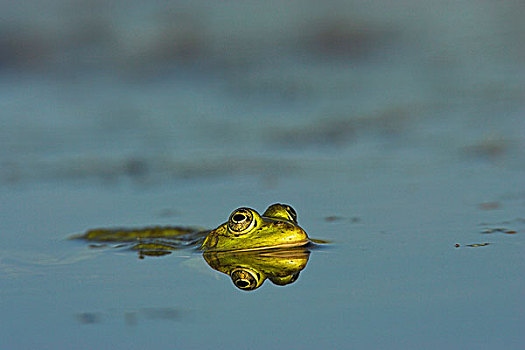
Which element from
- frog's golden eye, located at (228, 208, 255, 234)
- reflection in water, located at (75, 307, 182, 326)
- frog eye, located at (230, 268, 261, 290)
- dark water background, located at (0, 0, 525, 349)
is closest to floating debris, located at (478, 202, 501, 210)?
dark water background, located at (0, 0, 525, 349)

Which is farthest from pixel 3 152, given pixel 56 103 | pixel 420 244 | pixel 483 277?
pixel 483 277

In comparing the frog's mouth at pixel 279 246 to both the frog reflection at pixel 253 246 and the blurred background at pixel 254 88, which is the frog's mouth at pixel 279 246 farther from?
the blurred background at pixel 254 88

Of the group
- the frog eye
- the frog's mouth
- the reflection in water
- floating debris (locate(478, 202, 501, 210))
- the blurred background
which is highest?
the blurred background

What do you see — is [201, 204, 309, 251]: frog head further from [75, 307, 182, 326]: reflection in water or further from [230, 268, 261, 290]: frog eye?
[75, 307, 182, 326]: reflection in water

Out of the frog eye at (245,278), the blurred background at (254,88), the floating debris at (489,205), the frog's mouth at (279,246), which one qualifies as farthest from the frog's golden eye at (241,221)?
the blurred background at (254,88)

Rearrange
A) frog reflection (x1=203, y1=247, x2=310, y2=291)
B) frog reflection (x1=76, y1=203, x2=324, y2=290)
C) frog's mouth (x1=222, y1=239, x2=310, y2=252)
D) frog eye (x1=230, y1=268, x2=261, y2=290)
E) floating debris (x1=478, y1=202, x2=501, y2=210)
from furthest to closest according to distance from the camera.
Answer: floating debris (x1=478, y1=202, x2=501, y2=210) < frog's mouth (x1=222, y1=239, x2=310, y2=252) < frog reflection (x1=76, y1=203, x2=324, y2=290) < frog reflection (x1=203, y1=247, x2=310, y2=291) < frog eye (x1=230, y1=268, x2=261, y2=290)

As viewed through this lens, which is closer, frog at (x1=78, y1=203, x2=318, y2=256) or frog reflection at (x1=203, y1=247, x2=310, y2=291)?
frog reflection at (x1=203, y1=247, x2=310, y2=291)
